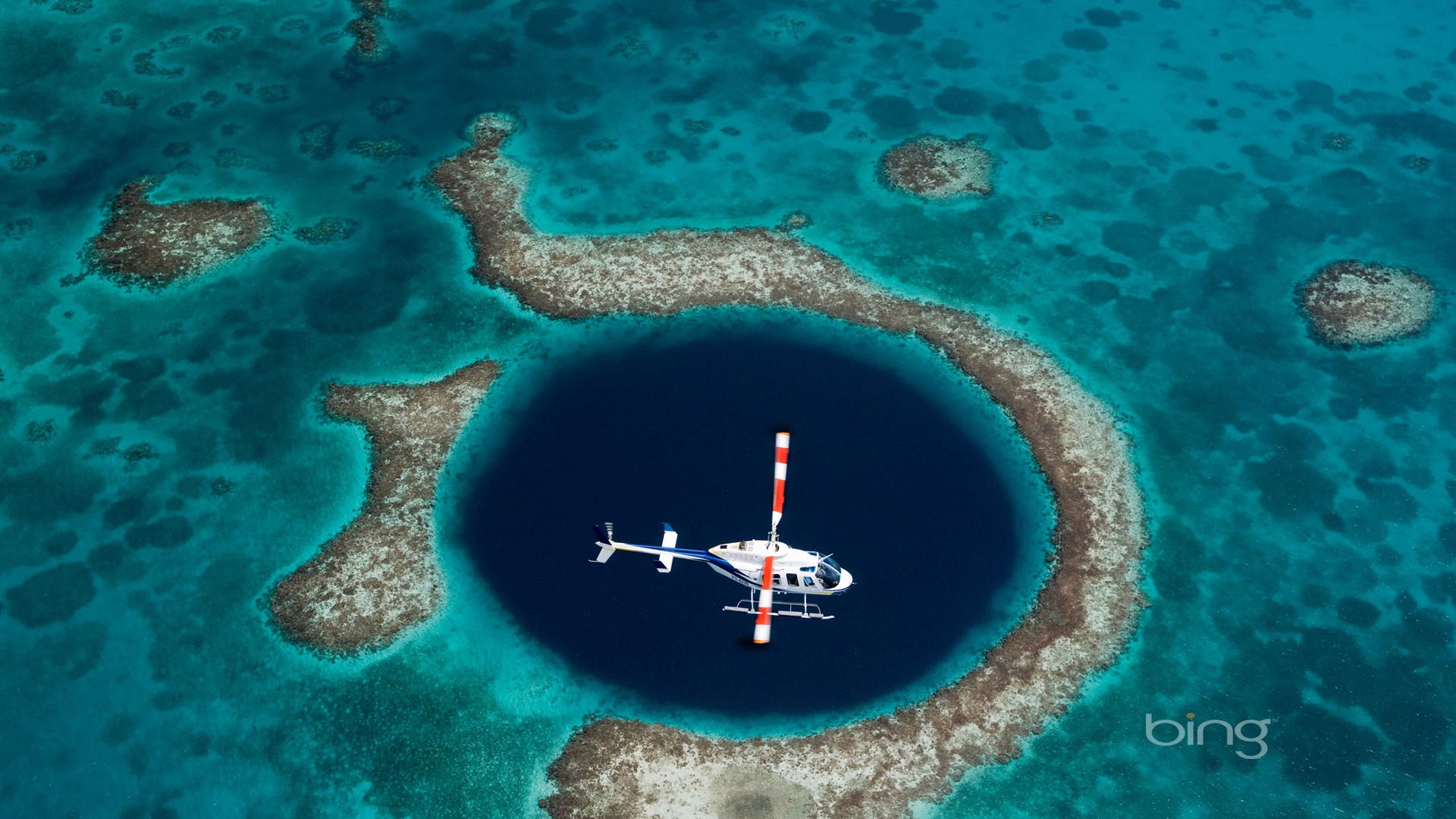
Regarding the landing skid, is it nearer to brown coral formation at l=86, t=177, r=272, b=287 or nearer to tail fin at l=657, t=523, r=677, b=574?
tail fin at l=657, t=523, r=677, b=574

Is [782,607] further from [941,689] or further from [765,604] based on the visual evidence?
[941,689]

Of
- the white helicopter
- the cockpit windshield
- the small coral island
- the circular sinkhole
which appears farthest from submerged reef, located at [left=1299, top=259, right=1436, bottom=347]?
the white helicopter

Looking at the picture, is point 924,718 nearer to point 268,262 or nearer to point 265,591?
point 265,591

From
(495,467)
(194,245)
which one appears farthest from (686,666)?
(194,245)

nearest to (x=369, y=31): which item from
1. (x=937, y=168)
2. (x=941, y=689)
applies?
(x=937, y=168)

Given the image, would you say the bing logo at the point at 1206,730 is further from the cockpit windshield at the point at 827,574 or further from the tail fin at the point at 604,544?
the tail fin at the point at 604,544

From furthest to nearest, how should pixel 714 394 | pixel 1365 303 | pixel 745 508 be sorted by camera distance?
pixel 1365 303 → pixel 714 394 → pixel 745 508
